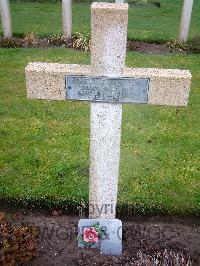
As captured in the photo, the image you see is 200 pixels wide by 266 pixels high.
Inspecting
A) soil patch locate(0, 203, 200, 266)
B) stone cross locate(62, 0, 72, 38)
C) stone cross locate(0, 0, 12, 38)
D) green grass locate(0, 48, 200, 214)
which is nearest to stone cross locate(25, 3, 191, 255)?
soil patch locate(0, 203, 200, 266)

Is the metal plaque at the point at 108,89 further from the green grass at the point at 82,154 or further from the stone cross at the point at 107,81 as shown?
the green grass at the point at 82,154

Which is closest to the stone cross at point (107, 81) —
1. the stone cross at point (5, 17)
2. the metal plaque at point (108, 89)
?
the metal plaque at point (108, 89)

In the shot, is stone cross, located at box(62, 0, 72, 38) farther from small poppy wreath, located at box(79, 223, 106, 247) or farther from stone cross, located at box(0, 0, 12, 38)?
small poppy wreath, located at box(79, 223, 106, 247)

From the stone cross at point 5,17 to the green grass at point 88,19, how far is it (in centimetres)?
62

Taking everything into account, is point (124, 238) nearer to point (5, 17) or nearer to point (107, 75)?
point (107, 75)

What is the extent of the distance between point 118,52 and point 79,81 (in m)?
0.42

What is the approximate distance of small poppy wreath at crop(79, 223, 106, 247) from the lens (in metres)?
4.43

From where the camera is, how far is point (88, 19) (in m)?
14.6

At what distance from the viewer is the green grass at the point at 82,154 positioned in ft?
17.7

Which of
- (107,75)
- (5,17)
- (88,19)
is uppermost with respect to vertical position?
(107,75)

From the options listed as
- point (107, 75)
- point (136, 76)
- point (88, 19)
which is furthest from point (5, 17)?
point (136, 76)

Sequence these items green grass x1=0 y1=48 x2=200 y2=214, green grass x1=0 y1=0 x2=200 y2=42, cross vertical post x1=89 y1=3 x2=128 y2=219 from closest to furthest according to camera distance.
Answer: cross vertical post x1=89 y1=3 x2=128 y2=219, green grass x1=0 y1=48 x2=200 y2=214, green grass x1=0 y1=0 x2=200 y2=42

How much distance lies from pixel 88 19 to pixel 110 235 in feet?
36.9

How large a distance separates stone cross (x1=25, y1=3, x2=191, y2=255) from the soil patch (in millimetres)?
1347
